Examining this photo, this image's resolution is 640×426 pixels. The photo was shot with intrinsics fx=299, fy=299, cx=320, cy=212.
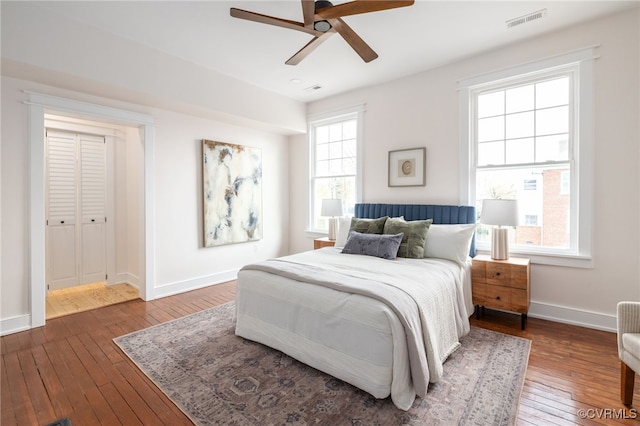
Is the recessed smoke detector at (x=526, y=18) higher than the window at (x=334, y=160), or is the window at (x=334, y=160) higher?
the recessed smoke detector at (x=526, y=18)

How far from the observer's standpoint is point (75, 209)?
4.27 metres

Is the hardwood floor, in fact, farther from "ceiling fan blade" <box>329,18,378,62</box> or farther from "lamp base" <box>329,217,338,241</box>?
"ceiling fan blade" <box>329,18,378,62</box>

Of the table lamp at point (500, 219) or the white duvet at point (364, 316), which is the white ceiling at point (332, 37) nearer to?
the table lamp at point (500, 219)

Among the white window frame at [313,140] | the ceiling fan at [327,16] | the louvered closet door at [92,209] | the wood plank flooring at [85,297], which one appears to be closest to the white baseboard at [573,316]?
the white window frame at [313,140]

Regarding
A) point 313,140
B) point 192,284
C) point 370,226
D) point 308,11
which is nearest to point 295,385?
point 370,226

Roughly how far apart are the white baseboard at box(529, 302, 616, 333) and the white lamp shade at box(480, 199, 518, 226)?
1.03m

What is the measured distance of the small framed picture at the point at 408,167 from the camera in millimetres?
3961

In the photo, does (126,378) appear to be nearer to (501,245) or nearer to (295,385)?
(295,385)

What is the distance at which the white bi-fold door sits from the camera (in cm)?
409

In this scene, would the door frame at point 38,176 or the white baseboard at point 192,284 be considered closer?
the door frame at point 38,176

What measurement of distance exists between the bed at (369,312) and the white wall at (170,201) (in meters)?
1.88

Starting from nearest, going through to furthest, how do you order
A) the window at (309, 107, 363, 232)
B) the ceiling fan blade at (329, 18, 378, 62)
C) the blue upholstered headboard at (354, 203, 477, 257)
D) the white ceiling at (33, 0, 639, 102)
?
the ceiling fan blade at (329, 18, 378, 62)
the white ceiling at (33, 0, 639, 102)
the blue upholstered headboard at (354, 203, 477, 257)
the window at (309, 107, 363, 232)

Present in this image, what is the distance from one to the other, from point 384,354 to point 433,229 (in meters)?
1.82

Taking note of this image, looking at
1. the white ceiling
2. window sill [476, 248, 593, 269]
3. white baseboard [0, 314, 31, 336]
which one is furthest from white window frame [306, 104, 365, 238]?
white baseboard [0, 314, 31, 336]
